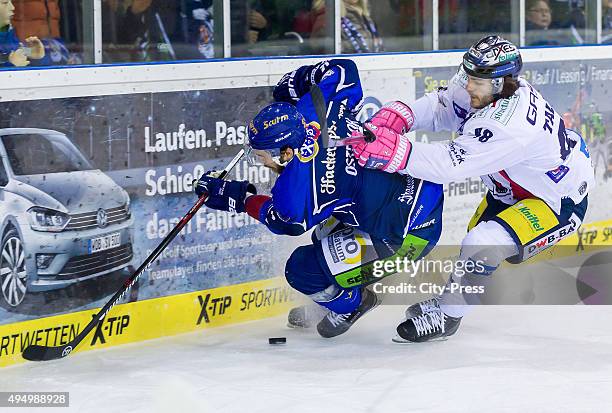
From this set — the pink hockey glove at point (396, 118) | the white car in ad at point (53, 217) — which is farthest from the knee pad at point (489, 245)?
the white car in ad at point (53, 217)

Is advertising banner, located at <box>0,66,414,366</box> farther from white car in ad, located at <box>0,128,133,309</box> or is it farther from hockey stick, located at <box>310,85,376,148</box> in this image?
hockey stick, located at <box>310,85,376,148</box>

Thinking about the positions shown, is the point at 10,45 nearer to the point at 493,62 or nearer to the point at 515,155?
Answer: the point at 493,62

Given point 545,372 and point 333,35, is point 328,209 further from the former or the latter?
point 333,35

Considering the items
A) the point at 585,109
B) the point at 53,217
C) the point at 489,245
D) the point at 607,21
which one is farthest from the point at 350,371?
the point at 607,21

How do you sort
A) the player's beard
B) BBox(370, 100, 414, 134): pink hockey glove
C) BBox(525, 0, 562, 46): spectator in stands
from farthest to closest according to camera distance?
1. BBox(525, 0, 562, 46): spectator in stands
2. BBox(370, 100, 414, 134): pink hockey glove
3. the player's beard

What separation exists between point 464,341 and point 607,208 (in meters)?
2.08

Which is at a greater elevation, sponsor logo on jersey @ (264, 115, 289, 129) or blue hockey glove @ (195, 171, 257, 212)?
sponsor logo on jersey @ (264, 115, 289, 129)

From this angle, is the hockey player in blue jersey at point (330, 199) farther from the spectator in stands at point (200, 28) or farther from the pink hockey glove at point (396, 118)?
the spectator in stands at point (200, 28)

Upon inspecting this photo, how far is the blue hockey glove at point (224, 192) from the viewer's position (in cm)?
437

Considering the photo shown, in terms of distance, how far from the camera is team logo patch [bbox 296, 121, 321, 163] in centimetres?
416

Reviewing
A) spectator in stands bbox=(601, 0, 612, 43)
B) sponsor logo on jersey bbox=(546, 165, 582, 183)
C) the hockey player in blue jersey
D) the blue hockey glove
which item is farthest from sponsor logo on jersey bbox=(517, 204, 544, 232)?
spectator in stands bbox=(601, 0, 612, 43)

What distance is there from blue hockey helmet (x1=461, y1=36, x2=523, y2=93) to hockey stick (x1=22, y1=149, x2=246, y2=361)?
88cm

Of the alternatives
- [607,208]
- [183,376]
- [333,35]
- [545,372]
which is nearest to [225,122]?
[333,35]

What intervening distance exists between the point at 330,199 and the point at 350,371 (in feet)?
1.92
